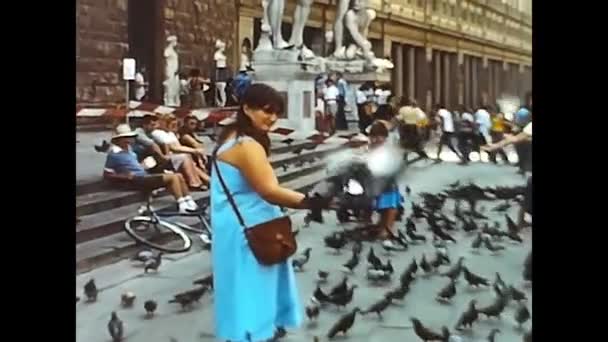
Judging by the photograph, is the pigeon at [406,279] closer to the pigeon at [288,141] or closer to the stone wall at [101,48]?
the pigeon at [288,141]

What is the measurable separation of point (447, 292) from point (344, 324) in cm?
40

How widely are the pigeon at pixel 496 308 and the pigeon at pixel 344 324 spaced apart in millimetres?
463

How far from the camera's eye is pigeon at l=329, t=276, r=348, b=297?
3809mm

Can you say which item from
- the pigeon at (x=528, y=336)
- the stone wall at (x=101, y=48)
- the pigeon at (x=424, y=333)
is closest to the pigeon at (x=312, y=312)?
the pigeon at (x=424, y=333)

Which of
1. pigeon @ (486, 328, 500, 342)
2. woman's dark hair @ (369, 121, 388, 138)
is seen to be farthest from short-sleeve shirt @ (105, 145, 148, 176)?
pigeon @ (486, 328, 500, 342)

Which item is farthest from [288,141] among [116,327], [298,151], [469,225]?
[116,327]

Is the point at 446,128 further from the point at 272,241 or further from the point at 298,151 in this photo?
the point at 272,241

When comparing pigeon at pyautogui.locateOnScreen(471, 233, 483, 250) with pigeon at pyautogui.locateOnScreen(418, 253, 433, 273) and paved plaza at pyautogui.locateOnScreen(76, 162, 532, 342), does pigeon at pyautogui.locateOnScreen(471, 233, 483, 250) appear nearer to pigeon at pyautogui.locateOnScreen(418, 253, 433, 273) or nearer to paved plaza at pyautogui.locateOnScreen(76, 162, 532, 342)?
paved plaza at pyautogui.locateOnScreen(76, 162, 532, 342)

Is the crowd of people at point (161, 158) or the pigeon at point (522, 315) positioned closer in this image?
the pigeon at point (522, 315)

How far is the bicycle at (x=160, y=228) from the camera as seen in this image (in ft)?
12.7

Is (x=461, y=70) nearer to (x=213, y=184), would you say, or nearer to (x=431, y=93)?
(x=431, y=93)

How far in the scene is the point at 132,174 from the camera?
3912 mm
